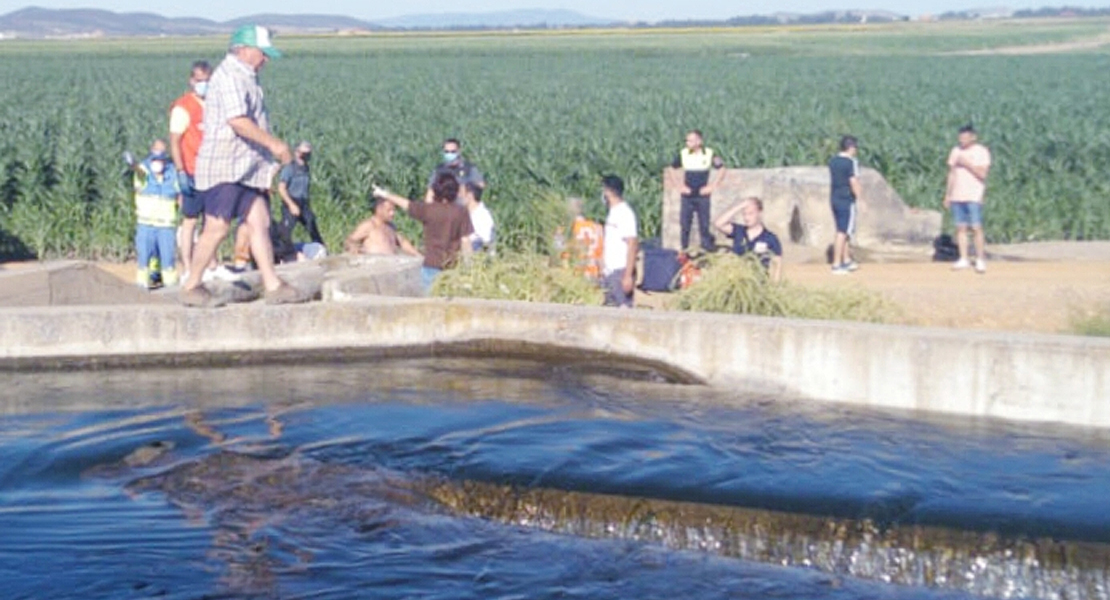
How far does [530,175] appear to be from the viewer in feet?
76.9

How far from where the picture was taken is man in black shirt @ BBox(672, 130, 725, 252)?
57.9 feet

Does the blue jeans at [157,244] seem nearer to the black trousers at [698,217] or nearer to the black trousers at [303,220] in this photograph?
the black trousers at [303,220]

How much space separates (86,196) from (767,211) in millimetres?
8856

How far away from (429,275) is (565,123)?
24065 millimetres

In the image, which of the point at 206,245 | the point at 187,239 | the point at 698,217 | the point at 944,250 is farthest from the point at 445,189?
the point at 944,250

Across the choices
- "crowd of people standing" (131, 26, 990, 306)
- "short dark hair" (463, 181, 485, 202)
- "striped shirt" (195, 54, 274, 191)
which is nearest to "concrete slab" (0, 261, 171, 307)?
"crowd of people standing" (131, 26, 990, 306)

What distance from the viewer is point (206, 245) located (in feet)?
36.1

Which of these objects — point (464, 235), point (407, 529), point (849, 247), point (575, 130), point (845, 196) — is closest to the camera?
point (407, 529)

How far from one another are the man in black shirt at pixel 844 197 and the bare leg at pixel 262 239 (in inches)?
271

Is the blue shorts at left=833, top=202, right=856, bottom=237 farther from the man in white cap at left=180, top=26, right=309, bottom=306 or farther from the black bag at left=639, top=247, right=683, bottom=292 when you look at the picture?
the man in white cap at left=180, top=26, right=309, bottom=306

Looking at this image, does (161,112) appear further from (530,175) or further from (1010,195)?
(1010,195)

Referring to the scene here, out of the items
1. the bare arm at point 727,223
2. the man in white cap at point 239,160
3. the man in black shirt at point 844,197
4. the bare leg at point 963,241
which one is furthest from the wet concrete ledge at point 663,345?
the bare leg at point 963,241

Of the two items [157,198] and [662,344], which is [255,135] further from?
[157,198]

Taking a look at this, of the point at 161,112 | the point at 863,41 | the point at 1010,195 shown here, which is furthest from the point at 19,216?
the point at 863,41
